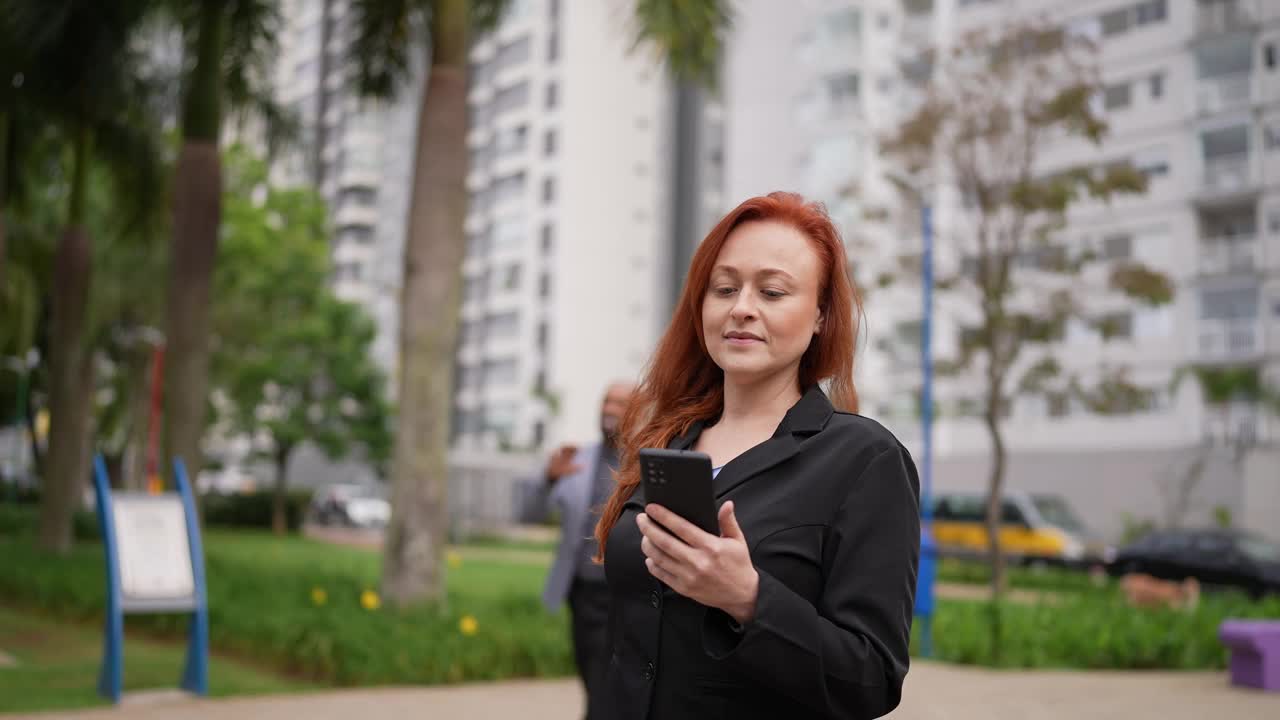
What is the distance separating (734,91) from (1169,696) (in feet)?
175

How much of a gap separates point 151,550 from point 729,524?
8310 millimetres

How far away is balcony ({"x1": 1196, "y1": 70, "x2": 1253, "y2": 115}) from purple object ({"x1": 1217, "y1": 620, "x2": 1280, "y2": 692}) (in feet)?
58.9

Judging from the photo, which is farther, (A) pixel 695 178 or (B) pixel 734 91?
(A) pixel 695 178

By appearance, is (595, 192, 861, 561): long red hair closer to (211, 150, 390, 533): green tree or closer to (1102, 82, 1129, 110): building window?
(211, 150, 390, 533): green tree

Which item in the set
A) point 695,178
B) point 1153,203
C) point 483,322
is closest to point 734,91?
point 695,178

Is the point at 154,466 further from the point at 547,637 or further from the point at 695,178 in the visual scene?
the point at 695,178

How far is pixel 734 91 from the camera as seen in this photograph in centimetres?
6219

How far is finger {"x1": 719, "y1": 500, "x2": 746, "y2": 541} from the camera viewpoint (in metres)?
1.96

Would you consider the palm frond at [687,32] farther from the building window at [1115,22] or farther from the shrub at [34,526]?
the building window at [1115,22]

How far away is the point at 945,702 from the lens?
10.3 meters

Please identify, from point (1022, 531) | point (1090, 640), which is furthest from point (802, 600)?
point (1022, 531)

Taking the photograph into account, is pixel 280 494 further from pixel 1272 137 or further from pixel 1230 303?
pixel 1272 137

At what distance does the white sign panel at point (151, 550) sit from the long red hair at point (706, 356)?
758 centimetres

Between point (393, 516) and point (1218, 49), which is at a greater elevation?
point (1218, 49)
